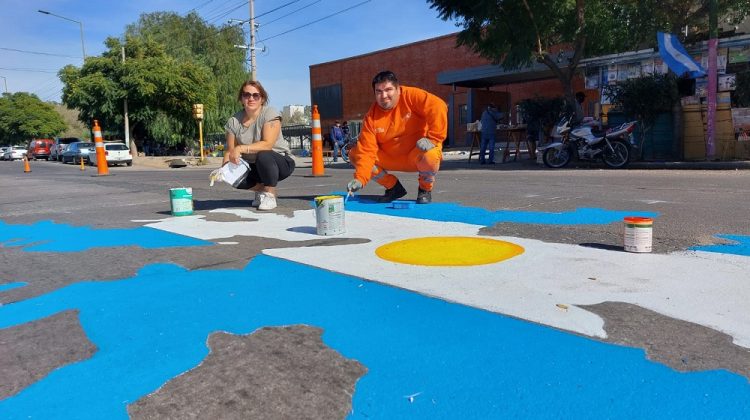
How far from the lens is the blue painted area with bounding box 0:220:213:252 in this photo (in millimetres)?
4332

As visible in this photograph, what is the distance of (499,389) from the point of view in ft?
5.89

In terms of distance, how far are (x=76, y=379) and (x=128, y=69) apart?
3523 centimetres

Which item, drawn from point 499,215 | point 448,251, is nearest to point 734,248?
point 448,251

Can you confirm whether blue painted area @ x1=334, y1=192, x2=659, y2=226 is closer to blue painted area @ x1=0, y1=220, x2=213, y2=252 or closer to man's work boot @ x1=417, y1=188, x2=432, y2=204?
man's work boot @ x1=417, y1=188, x2=432, y2=204

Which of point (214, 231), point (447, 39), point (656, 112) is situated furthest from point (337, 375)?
point (447, 39)

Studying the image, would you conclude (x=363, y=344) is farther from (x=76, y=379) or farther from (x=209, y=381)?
(x=76, y=379)

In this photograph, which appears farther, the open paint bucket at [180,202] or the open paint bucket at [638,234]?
the open paint bucket at [180,202]

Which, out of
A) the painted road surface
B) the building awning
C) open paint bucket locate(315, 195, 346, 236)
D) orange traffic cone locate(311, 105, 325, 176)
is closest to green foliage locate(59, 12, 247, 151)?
the building awning

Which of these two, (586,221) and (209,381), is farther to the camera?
(586,221)

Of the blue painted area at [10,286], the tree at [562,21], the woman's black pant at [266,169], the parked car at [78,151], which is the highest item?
the tree at [562,21]

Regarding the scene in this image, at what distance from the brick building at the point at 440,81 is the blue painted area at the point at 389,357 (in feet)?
57.2

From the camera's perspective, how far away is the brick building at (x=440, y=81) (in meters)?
26.1

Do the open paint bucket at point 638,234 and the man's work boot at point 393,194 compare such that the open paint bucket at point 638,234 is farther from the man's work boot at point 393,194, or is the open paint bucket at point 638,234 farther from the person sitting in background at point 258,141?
the person sitting in background at point 258,141

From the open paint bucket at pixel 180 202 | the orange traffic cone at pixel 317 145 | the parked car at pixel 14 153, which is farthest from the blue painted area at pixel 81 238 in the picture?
the parked car at pixel 14 153
